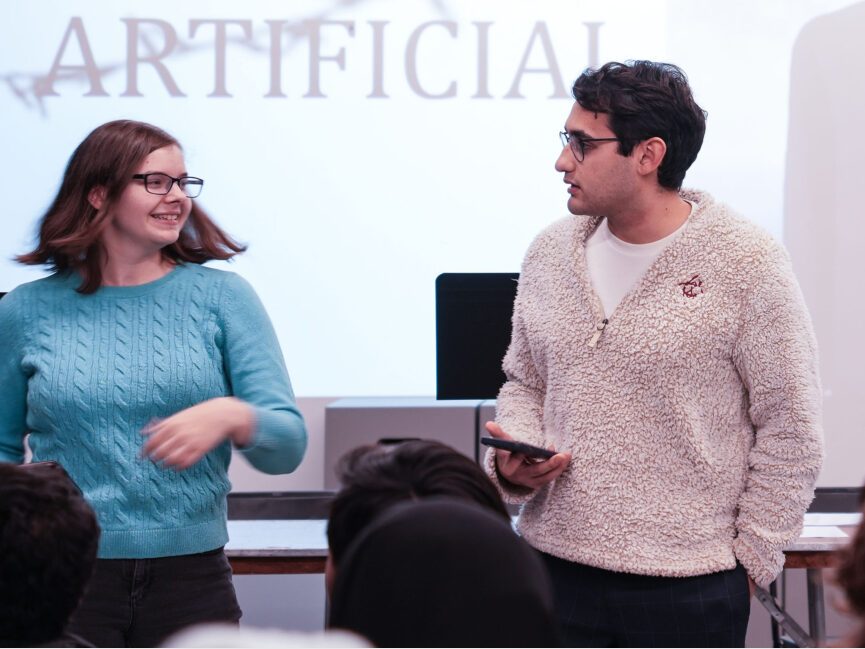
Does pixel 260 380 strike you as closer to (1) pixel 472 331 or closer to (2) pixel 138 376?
(2) pixel 138 376

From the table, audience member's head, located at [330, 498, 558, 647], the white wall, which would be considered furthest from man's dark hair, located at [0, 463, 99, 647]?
the white wall

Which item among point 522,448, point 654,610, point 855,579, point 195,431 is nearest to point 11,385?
point 195,431

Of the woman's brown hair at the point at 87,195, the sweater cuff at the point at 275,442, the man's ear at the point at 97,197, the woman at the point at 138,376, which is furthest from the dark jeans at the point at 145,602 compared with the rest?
the man's ear at the point at 97,197

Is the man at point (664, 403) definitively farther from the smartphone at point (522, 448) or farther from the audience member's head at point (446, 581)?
the audience member's head at point (446, 581)

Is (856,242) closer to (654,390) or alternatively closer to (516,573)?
(654,390)

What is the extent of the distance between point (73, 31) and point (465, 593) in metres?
3.00

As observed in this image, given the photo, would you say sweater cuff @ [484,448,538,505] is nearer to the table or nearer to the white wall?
the table

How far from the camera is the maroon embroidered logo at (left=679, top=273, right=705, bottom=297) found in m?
1.75

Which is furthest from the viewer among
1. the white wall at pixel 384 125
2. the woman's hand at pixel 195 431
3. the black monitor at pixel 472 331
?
the white wall at pixel 384 125

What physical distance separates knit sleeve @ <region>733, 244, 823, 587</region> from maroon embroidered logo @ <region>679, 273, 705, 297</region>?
76 mm

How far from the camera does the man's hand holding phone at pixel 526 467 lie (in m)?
1.77

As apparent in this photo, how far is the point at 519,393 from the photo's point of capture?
1.98 m

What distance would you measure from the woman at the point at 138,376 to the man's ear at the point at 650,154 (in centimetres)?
68

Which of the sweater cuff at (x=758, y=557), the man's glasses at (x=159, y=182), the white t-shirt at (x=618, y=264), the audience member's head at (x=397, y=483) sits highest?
the man's glasses at (x=159, y=182)
